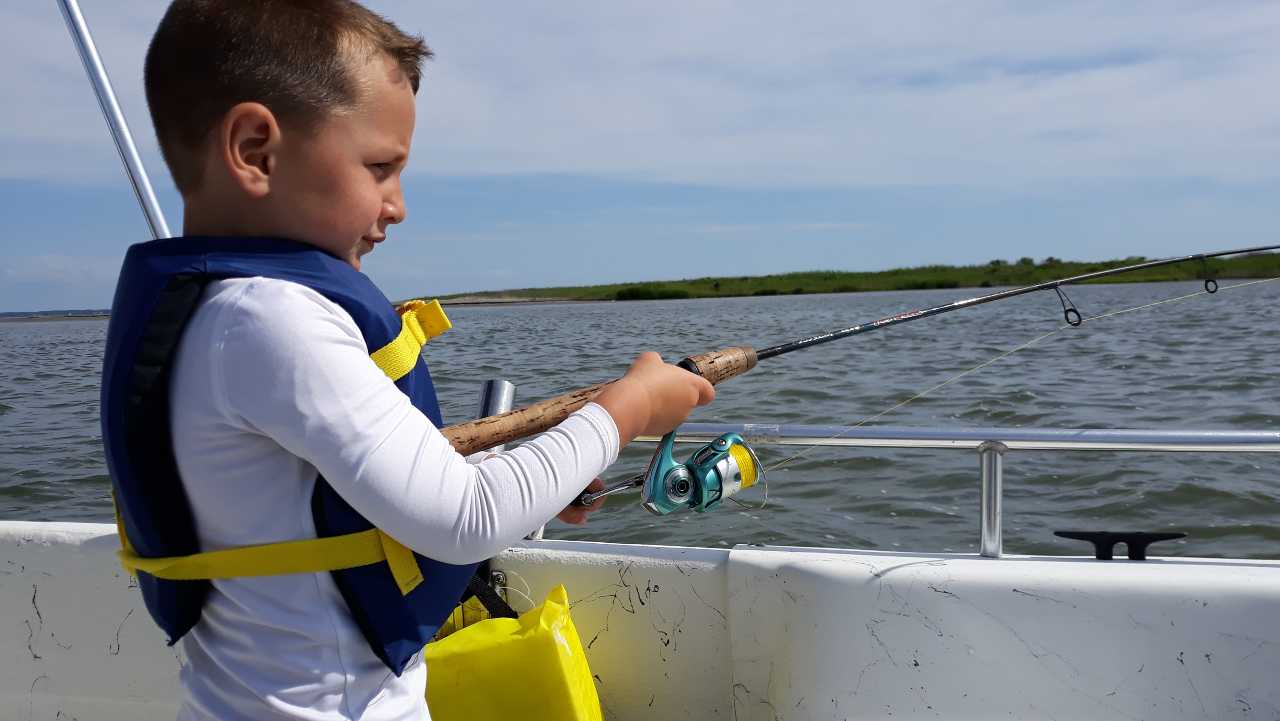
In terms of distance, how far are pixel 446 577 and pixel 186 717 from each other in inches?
13.3

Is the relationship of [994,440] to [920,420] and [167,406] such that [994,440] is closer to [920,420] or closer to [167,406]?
[167,406]

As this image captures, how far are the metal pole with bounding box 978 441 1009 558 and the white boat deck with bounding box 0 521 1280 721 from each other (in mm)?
45

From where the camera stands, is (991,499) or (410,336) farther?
(991,499)

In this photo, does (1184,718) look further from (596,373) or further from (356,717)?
(596,373)

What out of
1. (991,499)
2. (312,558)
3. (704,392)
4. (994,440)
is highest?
(704,392)

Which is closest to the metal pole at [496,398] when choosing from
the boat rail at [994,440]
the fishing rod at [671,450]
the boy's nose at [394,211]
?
the boat rail at [994,440]

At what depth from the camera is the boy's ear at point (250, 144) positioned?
41.3 inches

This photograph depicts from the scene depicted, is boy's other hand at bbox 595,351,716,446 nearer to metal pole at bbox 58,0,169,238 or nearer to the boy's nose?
the boy's nose

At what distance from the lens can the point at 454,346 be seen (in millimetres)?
16141

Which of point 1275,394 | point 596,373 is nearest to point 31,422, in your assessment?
point 596,373

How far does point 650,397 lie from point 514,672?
1253 millimetres

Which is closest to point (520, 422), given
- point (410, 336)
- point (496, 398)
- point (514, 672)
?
point (410, 336)

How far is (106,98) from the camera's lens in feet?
6.76

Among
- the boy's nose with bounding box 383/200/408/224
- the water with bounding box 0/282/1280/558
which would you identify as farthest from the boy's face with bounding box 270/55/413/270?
the water with bounding box 0/282/1280/558
